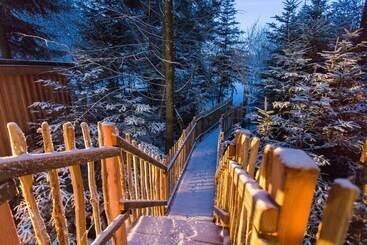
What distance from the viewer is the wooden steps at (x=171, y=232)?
8.06ft

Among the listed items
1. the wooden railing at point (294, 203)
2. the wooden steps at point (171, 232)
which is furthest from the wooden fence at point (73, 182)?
the wooden railing at point (294, 203)

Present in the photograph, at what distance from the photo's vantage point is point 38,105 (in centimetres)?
529

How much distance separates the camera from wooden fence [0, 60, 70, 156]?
4.42m

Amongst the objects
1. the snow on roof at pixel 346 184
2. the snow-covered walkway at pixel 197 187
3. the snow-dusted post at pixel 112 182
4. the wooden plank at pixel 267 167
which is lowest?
the snow-covered walkway at pixel 197 187

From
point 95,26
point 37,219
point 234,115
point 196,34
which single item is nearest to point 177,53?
point 196,34

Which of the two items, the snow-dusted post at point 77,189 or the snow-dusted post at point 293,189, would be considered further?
the snow-dusted post at point 77,189

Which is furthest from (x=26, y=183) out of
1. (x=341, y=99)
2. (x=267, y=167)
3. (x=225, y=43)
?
(x=225, y=43)

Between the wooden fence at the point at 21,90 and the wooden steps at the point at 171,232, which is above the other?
the wooden fence at the point at 21,90

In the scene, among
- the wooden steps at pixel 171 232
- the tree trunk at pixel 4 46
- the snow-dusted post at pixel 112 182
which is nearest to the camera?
the snow-dusted post at pixel 112 182

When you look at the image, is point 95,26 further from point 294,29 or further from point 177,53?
point 294,29

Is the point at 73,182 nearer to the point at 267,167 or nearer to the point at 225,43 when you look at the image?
the point at 267,167

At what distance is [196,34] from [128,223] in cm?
845

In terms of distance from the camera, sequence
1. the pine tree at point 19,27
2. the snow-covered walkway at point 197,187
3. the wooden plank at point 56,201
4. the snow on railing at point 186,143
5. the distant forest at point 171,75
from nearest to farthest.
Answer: the wooden plank at point 56,201, the snow-covered walkway at point 197,187, the snow on railing at point 186,143, the distant forest at point 171,75, the pine tree at point 19,27

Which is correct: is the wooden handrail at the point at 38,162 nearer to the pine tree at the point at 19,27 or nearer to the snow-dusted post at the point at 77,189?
the snow-dusted post at the point at 77,189
